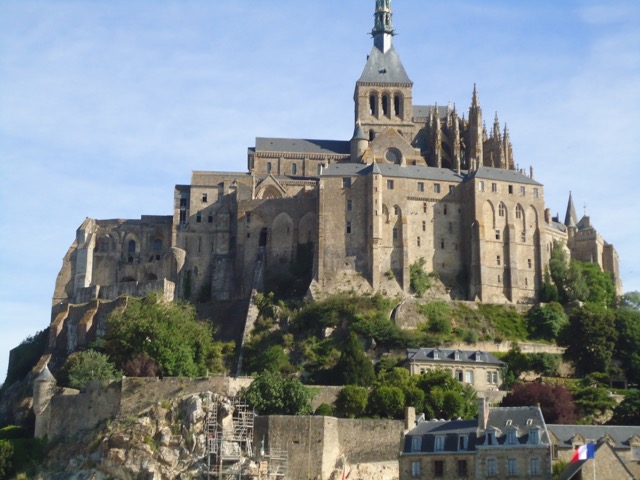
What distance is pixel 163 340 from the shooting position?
2817 inches

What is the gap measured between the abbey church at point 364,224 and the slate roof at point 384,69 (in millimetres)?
245

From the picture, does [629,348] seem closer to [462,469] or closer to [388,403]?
[388,403]

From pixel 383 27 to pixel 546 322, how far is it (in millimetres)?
34442

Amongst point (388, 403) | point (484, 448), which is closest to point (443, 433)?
point (484, 448)

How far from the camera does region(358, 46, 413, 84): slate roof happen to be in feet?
331

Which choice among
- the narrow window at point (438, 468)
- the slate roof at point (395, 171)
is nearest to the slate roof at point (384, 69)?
the slate roof at point (395, 171)

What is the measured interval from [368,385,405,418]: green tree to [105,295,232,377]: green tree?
1219cm

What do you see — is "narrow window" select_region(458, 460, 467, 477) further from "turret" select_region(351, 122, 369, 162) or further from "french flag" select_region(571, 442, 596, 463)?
"turret" select_region(351, 122, 369, 162)

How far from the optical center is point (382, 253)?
8594 centimetres

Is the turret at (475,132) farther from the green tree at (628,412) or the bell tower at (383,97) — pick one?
the green tree at (628,412)

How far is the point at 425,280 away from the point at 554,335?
9.82 metres

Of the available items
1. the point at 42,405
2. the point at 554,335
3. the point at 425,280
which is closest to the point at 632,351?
the point at 554,335

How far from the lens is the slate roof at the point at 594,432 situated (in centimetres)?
5650

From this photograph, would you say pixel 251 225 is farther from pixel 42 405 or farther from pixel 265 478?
pixel 265 478
